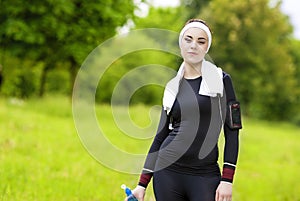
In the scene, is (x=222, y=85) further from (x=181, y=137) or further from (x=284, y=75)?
(x=284, y=75)

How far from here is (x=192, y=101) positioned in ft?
11.4

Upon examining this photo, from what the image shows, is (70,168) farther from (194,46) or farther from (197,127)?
(194,46)

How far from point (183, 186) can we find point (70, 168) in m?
5.85

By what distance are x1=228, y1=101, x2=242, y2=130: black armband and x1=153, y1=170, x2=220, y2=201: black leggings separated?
0.39 metres

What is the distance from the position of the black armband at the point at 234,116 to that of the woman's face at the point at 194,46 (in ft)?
1.21

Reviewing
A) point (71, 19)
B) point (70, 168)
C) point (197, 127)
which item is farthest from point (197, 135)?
point (71, 19)

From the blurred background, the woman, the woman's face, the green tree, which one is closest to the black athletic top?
the woman

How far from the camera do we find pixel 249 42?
123 ft

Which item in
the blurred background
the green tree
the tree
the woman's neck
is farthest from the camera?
the green tree

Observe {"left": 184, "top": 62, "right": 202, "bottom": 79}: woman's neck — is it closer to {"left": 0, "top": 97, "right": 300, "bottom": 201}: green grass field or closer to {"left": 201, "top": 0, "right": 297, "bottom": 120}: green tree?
{"left": 0, "top": 97, "right": 300, "bottom": 201}: green grass field

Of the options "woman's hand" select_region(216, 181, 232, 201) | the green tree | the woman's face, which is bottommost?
"woman's hand" select_region(216, 181, 232, 201)

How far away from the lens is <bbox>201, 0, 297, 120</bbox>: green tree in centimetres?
3669

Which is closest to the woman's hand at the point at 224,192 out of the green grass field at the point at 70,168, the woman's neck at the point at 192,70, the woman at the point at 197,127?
the woman at the point at 197,127

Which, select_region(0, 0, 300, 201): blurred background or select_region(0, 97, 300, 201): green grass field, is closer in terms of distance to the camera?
select_region(0, 97, 300, 201): green grass field
